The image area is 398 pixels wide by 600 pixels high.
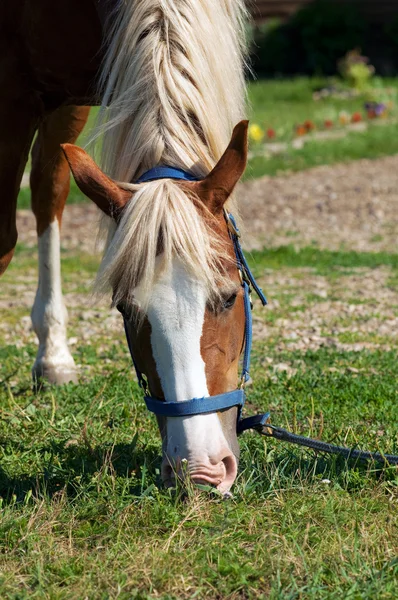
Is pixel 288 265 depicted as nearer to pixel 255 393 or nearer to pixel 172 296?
pixel 255 393

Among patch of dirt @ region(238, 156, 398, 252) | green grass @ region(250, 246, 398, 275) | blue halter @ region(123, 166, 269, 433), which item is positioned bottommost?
patch of dirt @ region(238, 156, 398, 252)

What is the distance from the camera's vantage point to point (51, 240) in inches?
187

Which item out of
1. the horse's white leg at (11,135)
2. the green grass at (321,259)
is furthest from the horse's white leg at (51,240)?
the green grass at (321,259)

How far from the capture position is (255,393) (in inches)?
162

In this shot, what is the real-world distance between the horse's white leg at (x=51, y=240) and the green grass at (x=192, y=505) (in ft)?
0.75

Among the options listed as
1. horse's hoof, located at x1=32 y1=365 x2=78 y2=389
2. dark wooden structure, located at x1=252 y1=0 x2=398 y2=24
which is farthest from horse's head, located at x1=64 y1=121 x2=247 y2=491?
dark wooden structure, located at x1=252 y1=0 x2=398 y2=24

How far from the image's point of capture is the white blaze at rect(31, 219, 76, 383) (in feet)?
14.9

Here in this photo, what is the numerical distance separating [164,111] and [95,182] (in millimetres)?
349

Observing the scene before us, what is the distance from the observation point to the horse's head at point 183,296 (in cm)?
264

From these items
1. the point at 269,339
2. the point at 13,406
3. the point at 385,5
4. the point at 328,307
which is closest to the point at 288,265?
the point at 328,307

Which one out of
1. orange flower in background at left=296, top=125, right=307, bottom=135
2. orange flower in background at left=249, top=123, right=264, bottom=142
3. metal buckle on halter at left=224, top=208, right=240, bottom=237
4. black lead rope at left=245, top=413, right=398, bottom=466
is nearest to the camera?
metal buckle on halter at left=224, top=208, right=240, bottom=237

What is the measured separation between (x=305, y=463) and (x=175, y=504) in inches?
23.7

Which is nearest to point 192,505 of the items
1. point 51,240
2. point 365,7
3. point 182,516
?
point 182,516

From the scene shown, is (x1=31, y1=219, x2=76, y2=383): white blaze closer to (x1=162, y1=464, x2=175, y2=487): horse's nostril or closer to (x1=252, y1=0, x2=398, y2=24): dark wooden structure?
(x1=162, y1=464, x2=175, y2=487): horse's nostril
